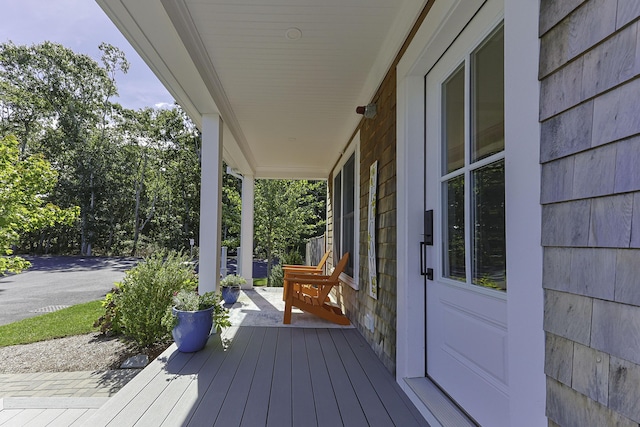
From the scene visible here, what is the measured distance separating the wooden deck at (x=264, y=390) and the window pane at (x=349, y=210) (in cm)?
170

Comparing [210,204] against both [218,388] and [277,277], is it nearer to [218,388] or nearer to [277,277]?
[218,388]

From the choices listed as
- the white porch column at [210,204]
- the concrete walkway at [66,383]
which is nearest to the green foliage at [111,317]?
the concrete walkway at [66,383]

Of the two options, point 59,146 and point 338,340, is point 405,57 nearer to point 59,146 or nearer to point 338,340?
point 338,340

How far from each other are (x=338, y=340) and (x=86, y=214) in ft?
67.2

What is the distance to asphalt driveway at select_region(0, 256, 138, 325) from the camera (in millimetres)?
7487

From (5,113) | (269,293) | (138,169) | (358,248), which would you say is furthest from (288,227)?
(5,113)

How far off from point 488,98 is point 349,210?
3.51 meters

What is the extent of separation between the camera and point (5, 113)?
17.5 metres

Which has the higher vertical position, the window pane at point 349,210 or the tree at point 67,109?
the tree at point 67,109

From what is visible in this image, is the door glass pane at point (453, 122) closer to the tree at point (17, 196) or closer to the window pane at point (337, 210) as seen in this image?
the window pane at point (337, 210)

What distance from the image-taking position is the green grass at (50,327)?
5.39 meters

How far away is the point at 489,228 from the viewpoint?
167cm

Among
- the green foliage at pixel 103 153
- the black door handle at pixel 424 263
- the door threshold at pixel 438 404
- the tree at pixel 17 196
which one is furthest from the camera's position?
the green foliage at pixel 103 153

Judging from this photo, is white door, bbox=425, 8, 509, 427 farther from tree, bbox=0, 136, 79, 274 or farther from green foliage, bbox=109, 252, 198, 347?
tree, bbox=0, 136, 79, 274
